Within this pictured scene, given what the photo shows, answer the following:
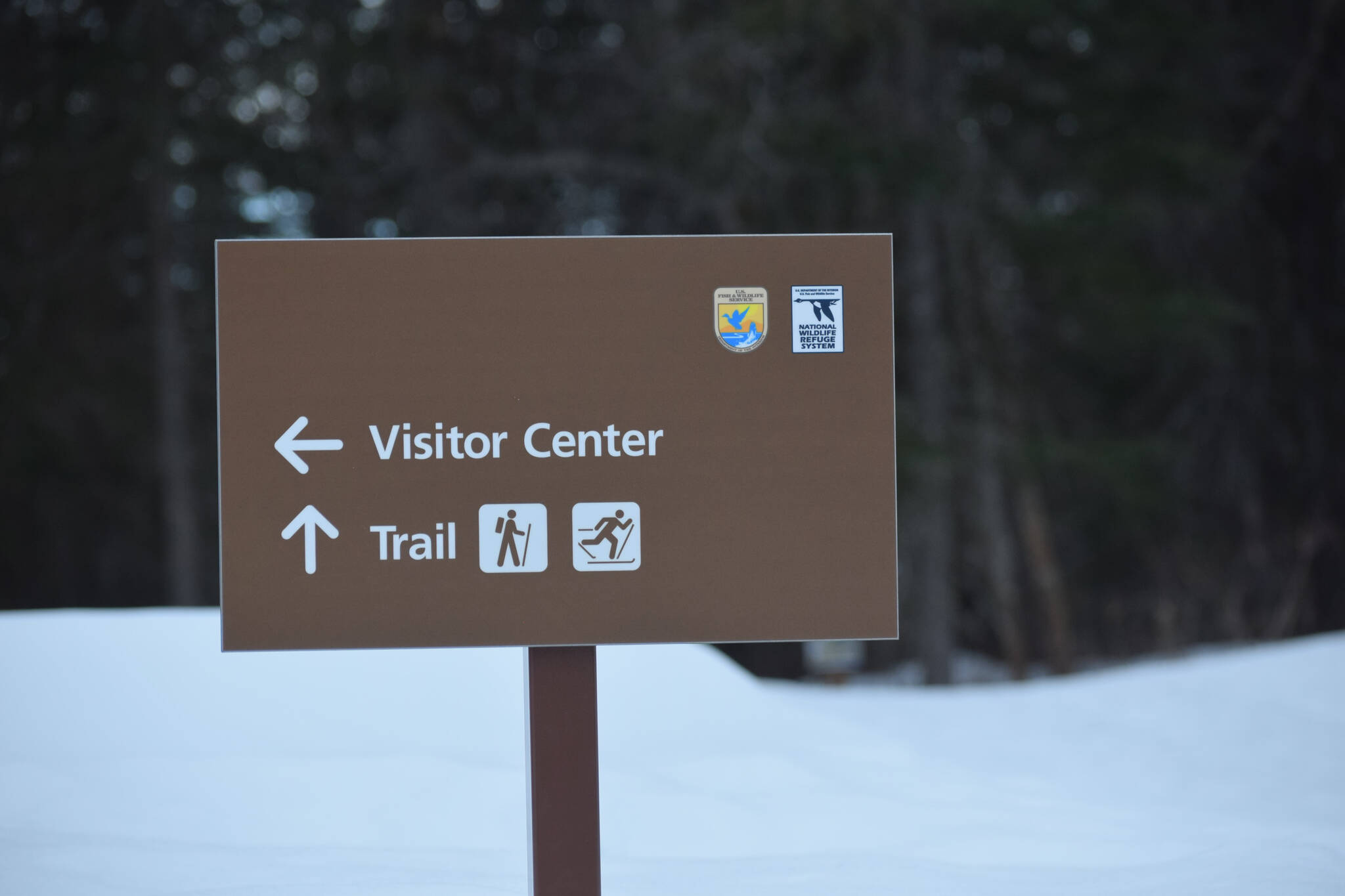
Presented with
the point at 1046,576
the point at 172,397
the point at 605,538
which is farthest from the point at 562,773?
the point at 172,397

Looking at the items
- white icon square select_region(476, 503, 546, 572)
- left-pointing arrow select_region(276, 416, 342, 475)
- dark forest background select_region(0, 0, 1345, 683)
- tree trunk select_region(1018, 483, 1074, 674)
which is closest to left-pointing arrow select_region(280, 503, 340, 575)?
left-pointing arrow select_region(276, 416, 342, 475)

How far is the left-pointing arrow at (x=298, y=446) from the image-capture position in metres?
3.03

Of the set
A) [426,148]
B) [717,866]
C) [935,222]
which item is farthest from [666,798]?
[426,148]

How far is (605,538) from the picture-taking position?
3.05 m

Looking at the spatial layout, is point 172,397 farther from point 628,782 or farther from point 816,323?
point 816,323

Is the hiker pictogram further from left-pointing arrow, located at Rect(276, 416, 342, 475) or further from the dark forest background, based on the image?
the dark forest background

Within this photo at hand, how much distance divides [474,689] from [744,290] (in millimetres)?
3816

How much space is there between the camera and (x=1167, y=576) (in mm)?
16203

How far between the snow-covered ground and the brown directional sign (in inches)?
55.8

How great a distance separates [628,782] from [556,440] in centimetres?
292

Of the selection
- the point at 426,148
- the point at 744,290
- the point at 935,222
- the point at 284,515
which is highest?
the point at 426,148

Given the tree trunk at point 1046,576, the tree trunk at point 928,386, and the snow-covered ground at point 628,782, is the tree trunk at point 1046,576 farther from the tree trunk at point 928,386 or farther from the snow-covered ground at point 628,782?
the snow-covered ground at point 628,782

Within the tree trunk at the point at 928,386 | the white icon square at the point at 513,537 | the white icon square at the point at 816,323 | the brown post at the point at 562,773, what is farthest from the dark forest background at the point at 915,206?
the white icon square at the point at 513,537

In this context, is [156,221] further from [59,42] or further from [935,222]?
[935,222]
